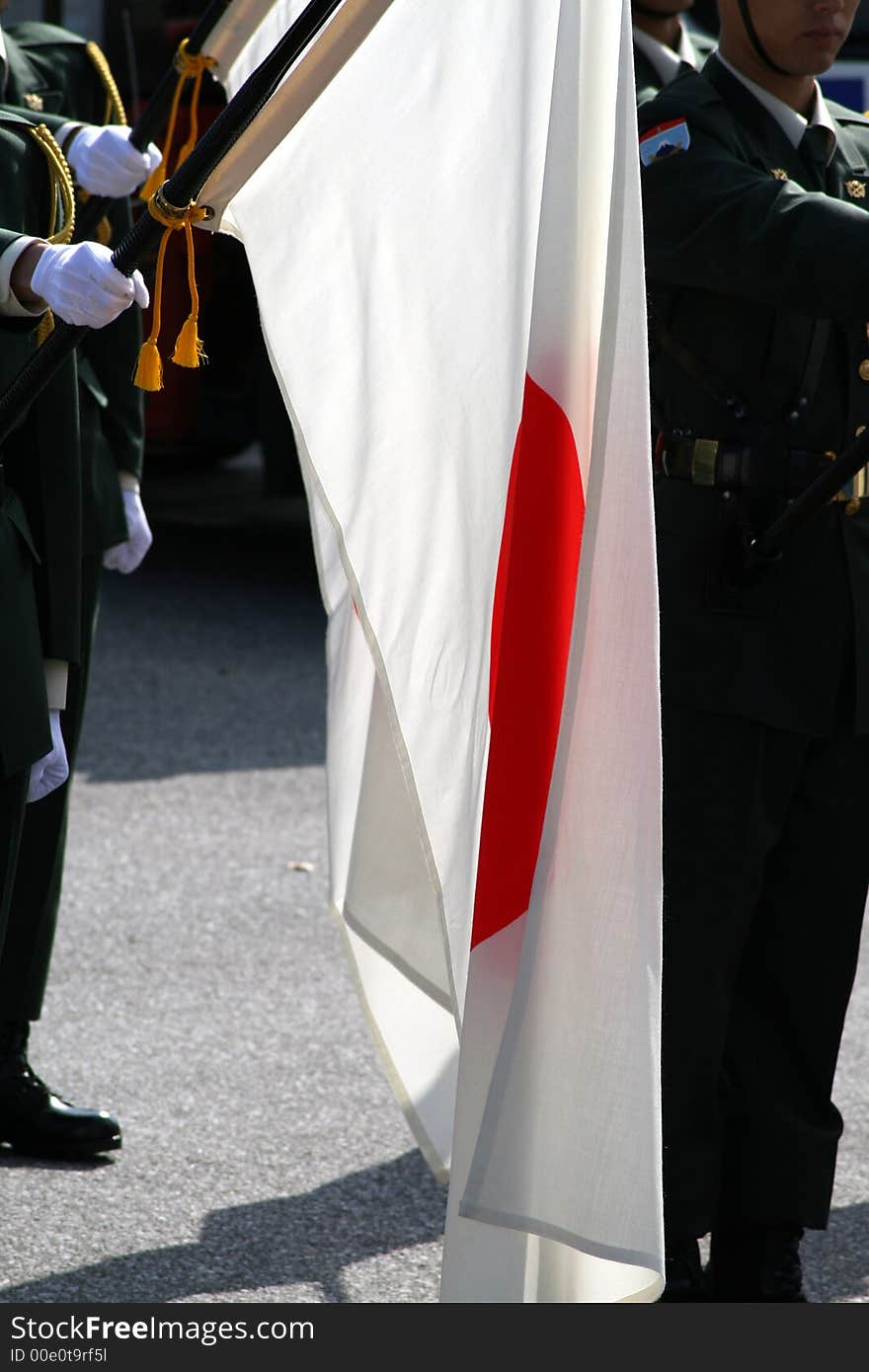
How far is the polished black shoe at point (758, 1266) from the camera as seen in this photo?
268cm

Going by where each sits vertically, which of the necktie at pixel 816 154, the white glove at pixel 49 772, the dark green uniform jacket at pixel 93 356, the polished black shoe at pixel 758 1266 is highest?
the necktie at pixel 816 154

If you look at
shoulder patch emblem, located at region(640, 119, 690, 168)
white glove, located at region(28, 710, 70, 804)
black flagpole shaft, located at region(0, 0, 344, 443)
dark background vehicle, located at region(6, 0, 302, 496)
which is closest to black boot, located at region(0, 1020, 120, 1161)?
white glove, located at region(28, 710, 70, 804)

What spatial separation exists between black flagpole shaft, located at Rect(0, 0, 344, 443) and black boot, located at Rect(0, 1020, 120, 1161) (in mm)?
1284

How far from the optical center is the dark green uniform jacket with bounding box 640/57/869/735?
2488 millimetres

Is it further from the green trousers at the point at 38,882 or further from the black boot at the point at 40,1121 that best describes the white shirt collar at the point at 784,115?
the black boot at the point at 40,1121

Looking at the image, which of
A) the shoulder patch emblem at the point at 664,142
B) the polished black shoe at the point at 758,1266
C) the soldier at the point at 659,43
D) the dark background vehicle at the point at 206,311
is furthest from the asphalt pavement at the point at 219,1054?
the soldier at the point at 659,43

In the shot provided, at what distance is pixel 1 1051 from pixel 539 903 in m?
1.49

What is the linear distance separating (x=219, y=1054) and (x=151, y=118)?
64.7 inches

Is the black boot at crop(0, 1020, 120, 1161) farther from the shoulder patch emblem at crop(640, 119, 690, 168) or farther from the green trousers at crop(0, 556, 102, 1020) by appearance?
the shoulder patch emblem at crop(640, 119, 690, 168)

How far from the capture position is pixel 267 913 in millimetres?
4457

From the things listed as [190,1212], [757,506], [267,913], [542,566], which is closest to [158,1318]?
[190,1212]

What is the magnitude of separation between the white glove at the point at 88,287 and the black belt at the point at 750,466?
0.76m

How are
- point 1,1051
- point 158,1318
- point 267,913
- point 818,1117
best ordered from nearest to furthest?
point 158,1318 → point 818,1117 → point 1,1051 → point 267,913

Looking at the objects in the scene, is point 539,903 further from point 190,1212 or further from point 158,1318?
point 190,1212
